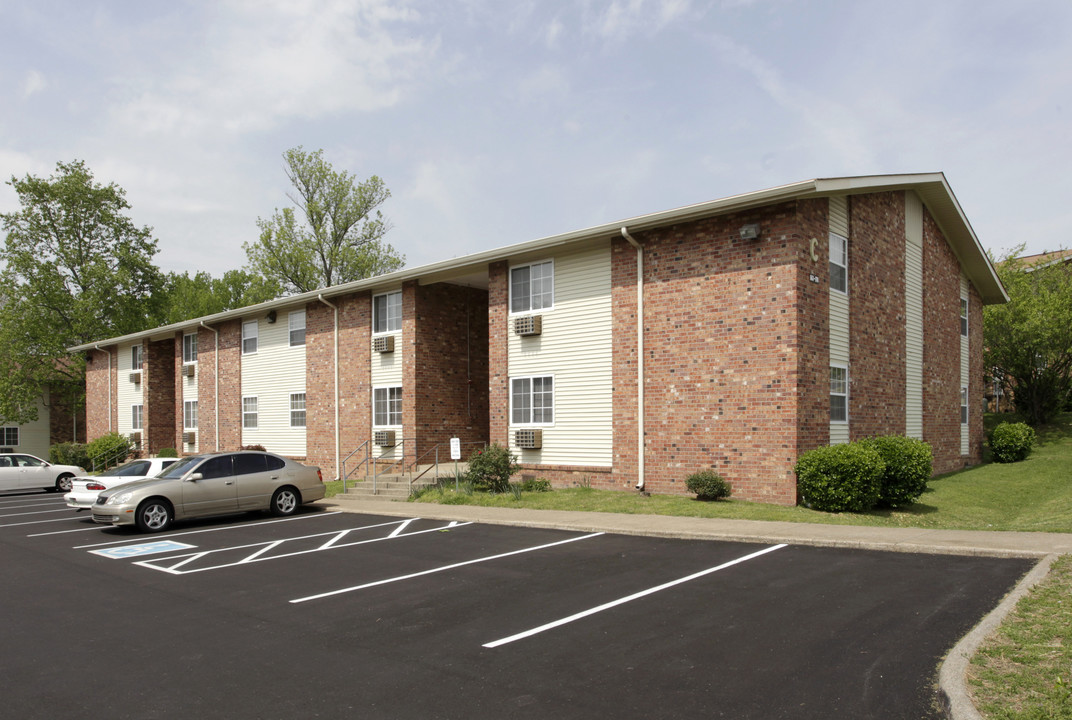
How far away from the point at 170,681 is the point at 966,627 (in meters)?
6.38

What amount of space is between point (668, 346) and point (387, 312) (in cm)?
992

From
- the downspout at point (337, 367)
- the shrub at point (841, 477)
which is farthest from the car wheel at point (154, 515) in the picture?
the shrub at point (841, 477)

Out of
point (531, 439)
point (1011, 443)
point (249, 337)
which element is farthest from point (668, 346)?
point (249, 337)

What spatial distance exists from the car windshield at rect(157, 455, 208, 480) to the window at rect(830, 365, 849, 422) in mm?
12923

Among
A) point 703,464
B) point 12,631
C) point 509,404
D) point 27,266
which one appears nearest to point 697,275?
point 703,464

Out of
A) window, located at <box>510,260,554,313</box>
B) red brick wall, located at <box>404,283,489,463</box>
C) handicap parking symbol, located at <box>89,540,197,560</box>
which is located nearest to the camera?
handicap parking symbol, located at <box>89,540,197,560</box>

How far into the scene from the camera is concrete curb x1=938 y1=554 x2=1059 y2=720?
173 inches

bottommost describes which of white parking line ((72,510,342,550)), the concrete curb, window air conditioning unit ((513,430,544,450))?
white parking line ((72,510,342,550))

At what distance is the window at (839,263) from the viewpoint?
1540cm

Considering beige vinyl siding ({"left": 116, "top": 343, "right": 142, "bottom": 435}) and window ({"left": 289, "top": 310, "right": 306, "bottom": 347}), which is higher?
window ({"left": 289, "top": 310, "right": 306, "bottom": 347})

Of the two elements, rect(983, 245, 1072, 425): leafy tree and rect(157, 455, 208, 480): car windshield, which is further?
rect(983, 245, 1072, 425): leafy tree

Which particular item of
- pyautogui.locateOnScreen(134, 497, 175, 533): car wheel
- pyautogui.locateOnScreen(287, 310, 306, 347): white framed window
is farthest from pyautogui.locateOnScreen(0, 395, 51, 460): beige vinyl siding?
pyautogui.locateOnScreen(134, 497, 175, 533): car wheel

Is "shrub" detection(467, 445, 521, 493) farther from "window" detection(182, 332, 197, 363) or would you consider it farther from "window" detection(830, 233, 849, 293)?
"window" detection(182, 332, 197, 363)

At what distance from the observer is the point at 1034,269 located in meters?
32.2
